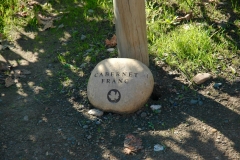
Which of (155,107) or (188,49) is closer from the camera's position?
(155,107)

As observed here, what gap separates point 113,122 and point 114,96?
27 cm

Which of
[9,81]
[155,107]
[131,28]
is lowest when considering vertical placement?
[155,107]

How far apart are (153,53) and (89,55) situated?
0.82m

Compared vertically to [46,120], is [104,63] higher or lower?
higher

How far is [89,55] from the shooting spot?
5152 mm

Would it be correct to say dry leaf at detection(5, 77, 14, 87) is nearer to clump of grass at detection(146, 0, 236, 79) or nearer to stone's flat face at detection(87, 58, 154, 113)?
stone's flat face at detection(87, 58, 154, 113)

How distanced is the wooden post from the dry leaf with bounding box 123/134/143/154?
1018 mm

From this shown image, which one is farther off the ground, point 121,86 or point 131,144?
point 121,86

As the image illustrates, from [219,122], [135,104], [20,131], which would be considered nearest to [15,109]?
[20,131]

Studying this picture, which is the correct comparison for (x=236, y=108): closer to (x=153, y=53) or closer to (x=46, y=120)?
(x=153, y=53)

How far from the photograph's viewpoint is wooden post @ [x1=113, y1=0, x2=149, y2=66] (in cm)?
424

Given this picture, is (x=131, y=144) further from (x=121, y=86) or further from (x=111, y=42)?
(x=111, y=42)

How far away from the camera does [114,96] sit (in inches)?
167

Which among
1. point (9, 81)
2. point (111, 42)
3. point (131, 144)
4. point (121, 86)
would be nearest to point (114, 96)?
point (121, 86)
